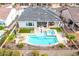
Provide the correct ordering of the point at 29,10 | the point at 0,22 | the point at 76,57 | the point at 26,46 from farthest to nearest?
1. the point at 29,10
2. the point at 0,22
3. the point at 26,46
4. the point at 76,57

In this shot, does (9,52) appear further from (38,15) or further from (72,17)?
(72,17)

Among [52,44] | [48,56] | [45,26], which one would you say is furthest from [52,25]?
[48,56]

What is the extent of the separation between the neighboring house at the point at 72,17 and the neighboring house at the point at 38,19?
0.53 feet

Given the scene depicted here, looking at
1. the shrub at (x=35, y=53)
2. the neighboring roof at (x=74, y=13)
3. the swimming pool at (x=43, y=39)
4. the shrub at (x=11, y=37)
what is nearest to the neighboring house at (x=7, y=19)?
the shrub at (x=11, y=37)

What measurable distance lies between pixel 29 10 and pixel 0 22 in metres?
0.54

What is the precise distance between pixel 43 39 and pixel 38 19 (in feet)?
1.14

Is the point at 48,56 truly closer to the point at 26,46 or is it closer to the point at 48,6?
the point at 26,46

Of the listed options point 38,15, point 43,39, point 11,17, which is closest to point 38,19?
point 38,15

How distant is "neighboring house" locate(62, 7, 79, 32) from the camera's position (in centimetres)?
338

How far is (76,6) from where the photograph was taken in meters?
3.76

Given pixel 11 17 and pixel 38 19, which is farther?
pixel 11 17

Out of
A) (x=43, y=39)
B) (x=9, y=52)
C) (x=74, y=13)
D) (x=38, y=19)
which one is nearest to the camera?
(x=9, y=52)

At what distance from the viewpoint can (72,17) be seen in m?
3.46

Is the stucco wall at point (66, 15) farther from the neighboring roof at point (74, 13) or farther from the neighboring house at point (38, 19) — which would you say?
the neighboring house at point (38, 19)
